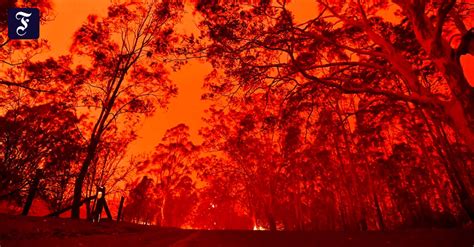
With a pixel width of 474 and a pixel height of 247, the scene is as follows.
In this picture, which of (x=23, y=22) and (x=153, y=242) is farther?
(x=23, y=22)

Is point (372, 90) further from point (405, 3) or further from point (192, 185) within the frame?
point (192, 185)

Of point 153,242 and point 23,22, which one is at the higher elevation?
point 23,22

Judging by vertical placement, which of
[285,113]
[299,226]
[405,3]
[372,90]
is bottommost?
[299,226]

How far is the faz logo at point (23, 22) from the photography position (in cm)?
1001

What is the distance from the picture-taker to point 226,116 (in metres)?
31.5

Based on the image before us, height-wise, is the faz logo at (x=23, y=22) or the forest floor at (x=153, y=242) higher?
the faz logo at (x=23, y=22)

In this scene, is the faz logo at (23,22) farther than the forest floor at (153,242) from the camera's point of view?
Yes

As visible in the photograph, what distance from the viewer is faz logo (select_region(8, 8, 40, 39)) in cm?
1001

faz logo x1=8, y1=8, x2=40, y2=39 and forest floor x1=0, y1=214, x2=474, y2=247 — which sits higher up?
faz logo x1=8, y1=8, x2=40, y2=39

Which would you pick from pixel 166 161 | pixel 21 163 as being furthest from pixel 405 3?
pixel 166 161

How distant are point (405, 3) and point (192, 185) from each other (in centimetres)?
3942

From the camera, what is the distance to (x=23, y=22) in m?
10.3

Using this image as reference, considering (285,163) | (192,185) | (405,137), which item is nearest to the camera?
(405,137)

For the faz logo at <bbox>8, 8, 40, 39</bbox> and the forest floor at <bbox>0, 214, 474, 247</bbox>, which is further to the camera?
the faz logo at <bbox>8, 8, 40, 39</bbox>
